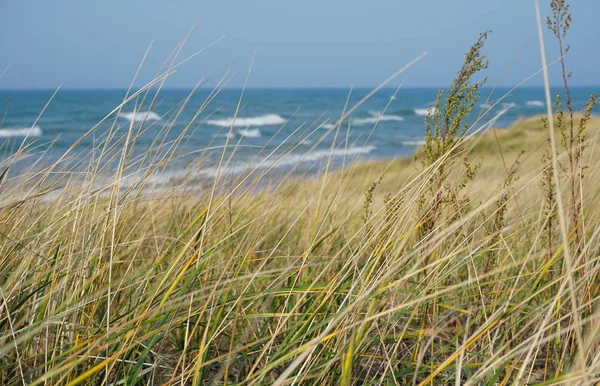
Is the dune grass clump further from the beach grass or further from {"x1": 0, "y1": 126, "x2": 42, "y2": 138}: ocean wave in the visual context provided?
{"x1": 0, "y1": 126, "x2": 42, "y2": 138}: ocean wave

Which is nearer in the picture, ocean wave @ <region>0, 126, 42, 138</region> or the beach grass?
the beach grass

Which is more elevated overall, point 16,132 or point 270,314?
point 16,132

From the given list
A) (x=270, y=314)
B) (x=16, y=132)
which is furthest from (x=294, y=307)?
(x=16, y=132)

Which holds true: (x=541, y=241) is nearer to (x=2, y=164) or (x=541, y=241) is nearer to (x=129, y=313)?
(x=129, y=313)

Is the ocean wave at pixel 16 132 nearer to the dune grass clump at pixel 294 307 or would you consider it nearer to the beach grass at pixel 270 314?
the dune grass clump at pixel 294 307

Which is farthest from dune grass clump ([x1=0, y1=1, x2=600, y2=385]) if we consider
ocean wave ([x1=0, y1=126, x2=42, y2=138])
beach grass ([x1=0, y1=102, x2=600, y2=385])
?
ocean wave ([x1=0, y1=126, x2=42, y2=138])

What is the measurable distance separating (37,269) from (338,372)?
79 cm

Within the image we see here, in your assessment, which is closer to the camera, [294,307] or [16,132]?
[294,307]

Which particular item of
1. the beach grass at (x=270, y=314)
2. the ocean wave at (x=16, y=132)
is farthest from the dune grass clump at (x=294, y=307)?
the ocean wave at (x=16, y=132)

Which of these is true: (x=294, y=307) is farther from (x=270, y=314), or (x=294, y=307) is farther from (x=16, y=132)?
(x=16, y=132)

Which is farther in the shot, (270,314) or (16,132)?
(16,132)

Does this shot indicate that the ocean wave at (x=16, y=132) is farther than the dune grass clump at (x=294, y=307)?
Yes

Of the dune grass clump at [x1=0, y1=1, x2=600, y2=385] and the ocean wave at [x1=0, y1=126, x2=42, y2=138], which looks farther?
the ocean wave at [x1=0, y1=126, x2=42, y2=138]

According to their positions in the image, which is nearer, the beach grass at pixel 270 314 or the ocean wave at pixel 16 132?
the beach grass at pixel 270 314
